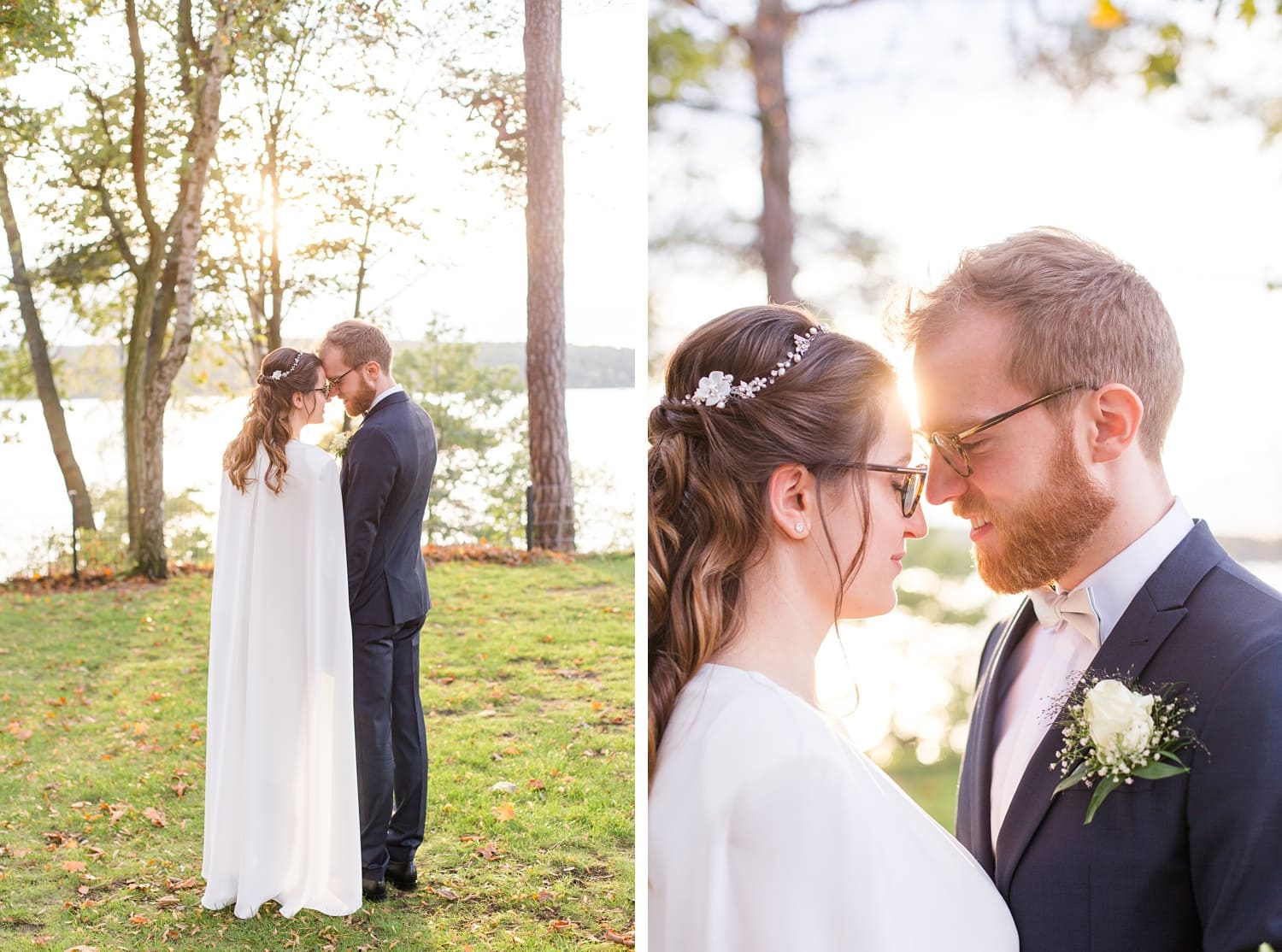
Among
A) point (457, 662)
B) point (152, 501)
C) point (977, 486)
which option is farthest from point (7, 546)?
point (977, 486)

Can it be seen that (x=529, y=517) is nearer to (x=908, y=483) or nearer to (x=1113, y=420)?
(x=908, y=483)

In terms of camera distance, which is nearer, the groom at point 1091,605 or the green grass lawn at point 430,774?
the groom at point 1091,605

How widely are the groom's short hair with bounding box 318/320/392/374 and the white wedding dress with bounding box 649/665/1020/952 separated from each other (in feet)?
4.87

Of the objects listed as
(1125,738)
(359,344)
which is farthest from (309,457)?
(1125,738)

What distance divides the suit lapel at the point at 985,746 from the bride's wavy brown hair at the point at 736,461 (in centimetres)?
51

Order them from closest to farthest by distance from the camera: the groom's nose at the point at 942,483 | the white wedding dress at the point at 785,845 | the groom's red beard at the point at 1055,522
Result: the white wedding dress at the point at 785,845 < the groom's red beard at the point at 1055,522 < the groom's nose at the point at 942,483

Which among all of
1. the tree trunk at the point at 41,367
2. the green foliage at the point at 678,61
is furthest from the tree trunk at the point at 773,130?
the tree trunk at the point at 41,367

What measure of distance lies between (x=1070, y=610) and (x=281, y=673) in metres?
1.85

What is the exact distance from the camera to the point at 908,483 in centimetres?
163

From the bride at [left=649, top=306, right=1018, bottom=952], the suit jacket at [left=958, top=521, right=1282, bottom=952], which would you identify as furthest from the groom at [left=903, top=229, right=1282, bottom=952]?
the bride at [left=649, top=306, right=1018, bottom=952]

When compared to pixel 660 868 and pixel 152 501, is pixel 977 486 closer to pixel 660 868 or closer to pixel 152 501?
pixel 660 868

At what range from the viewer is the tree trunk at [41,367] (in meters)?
2.60

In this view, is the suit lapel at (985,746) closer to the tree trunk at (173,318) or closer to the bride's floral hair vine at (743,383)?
the bride's floral hair vine at (743,383)

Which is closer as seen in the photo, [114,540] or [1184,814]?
[1184,814]
